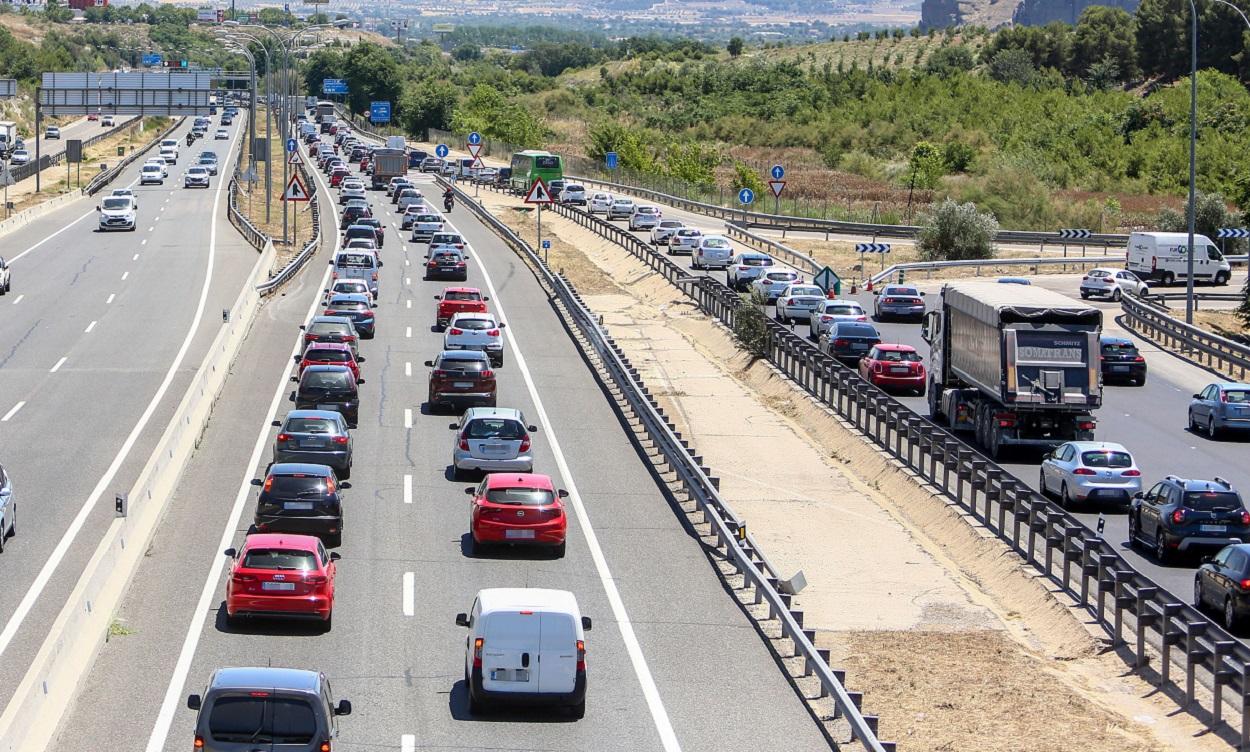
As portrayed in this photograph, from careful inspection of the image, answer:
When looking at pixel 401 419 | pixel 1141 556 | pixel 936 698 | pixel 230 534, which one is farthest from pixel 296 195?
pixel 936 698

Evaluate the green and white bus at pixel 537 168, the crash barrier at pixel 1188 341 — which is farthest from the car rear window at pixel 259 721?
the green and white bus at pixel 537 168

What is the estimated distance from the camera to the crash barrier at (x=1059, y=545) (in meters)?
21.5

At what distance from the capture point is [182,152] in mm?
149000

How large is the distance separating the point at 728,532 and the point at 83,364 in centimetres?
2343

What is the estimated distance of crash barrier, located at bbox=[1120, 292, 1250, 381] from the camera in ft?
168

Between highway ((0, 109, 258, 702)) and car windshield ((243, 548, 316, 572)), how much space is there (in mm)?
2826

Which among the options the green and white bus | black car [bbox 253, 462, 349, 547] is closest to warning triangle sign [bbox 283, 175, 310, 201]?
black car [bbox 253, 462, 349, 547]

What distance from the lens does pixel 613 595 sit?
85.8ft

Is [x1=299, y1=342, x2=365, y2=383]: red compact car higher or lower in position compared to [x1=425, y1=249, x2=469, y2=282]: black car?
lower

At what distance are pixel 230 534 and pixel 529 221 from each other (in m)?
65.0

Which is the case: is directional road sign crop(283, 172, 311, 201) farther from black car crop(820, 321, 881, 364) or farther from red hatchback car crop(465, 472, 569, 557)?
red hatchback car crop(465, 472, 569, 557)

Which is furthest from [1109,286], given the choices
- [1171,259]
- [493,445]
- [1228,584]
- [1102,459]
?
[1228,584]

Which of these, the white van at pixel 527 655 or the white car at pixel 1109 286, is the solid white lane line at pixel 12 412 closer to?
the white van at pixel 527 655

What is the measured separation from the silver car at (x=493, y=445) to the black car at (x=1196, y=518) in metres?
11.5
